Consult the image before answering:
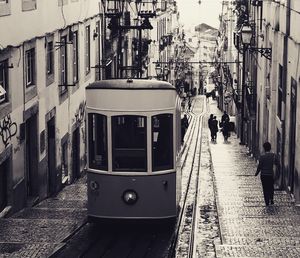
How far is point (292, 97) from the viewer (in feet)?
65.6

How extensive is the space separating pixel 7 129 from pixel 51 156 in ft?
17.4

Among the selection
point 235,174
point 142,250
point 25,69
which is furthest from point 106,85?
point 235,174

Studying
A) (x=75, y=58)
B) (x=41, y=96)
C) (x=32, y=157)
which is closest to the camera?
(x=32, y=157)

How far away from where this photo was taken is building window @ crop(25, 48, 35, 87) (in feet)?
59.3

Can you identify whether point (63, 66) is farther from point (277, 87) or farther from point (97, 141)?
point (97, 141)

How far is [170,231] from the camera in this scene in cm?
1402

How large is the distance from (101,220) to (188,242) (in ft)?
4.92

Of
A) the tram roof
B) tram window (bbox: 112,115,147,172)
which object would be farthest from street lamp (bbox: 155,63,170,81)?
tram window (bbox: 112,115,147,172)

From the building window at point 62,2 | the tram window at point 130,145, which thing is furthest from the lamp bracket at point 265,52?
the tram window at point 130,145

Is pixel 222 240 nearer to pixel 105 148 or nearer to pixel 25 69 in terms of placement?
pixel 105 148

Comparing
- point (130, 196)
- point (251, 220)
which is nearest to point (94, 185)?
point (130, 196)

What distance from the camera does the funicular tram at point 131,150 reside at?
13445 millimetres

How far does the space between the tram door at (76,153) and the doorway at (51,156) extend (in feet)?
12.0

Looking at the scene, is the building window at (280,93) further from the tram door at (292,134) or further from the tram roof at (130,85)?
the tram roof at (130,85)
